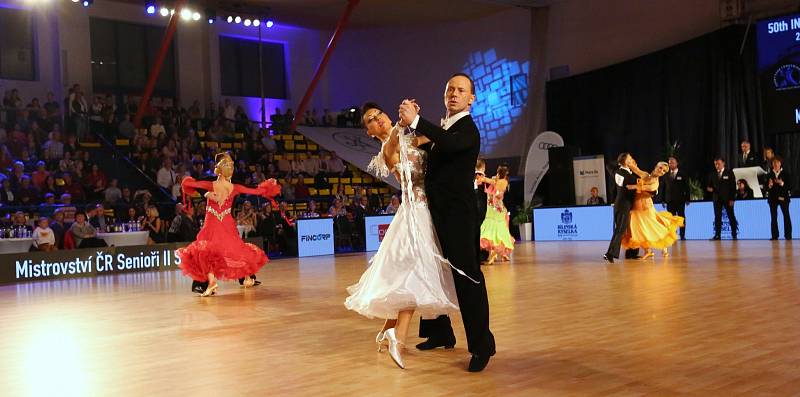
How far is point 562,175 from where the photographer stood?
20.8 meters

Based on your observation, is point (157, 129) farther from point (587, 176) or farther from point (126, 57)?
point (587, 176)

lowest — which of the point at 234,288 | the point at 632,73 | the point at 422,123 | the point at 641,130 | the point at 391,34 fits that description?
the point at 234,288

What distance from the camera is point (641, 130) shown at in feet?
69.0

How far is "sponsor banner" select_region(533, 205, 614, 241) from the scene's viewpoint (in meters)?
19.2

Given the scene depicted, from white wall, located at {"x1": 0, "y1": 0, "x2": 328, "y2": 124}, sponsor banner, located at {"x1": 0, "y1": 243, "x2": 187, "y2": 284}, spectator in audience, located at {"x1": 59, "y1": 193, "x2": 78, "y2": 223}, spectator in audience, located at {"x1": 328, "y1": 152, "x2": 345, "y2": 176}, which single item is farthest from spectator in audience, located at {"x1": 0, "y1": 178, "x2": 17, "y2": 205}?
spectator in audience, located at {"x1": 328, "y1": 152, "x2": 345, "y2": 176}

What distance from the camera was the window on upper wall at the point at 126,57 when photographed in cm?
2447

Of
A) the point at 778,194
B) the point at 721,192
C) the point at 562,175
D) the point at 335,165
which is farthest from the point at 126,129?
the point at 778,194

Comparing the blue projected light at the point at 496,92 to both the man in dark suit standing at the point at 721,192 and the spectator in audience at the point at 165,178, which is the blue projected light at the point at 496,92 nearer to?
the man in dark suit standing at the point at 721,192

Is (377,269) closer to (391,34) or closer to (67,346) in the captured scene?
(67,346)

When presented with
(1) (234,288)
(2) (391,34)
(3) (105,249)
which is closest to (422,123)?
(1) (234,288)

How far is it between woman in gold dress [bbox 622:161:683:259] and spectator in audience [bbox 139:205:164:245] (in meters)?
8.64

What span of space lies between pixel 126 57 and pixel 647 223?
17.9 m

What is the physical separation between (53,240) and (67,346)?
9021 millimetres

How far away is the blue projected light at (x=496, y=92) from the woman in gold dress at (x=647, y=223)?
12.6 m
